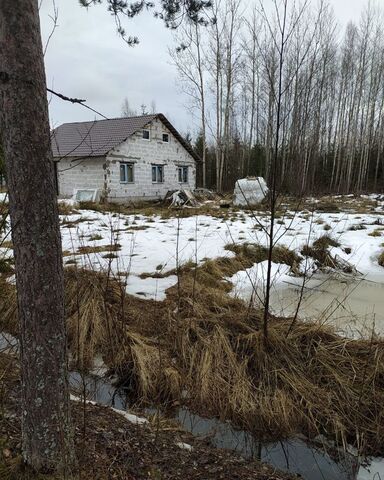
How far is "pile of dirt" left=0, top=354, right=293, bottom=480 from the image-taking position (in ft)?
5.92

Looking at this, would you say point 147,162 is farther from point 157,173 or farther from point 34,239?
point 34,239

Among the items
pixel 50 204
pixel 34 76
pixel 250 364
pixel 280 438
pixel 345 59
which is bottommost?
pixel 280 438

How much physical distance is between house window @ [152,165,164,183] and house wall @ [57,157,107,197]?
3711mm

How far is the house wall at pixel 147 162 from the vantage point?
1719 cm

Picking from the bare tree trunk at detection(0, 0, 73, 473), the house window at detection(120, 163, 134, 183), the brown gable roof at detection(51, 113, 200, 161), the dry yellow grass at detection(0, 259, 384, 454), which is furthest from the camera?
the house window at detection(120, 163, 134, 183)

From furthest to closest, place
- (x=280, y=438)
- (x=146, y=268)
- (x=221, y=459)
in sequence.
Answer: (x=146, y=268)
(x=280, y=438)
(x=221, y=459)

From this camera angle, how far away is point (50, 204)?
143cm

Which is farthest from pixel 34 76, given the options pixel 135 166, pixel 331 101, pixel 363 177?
pixel 331 101

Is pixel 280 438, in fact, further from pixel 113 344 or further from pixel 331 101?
pixel 331 101

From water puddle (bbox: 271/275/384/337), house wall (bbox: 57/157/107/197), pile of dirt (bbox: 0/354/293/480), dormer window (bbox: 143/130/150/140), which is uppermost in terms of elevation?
dormer window (bbox: 143/130/150/140)

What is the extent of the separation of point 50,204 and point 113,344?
2656 millimetres

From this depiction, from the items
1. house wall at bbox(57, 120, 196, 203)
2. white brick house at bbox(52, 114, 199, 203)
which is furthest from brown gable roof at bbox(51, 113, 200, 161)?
house wall at bbox(57, 120, 196, 203)

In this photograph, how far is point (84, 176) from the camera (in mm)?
17328

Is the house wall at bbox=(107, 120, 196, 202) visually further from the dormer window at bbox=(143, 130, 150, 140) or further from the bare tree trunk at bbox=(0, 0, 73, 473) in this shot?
the bare tree trunk at bbox=(0, 0, 73, 473)
